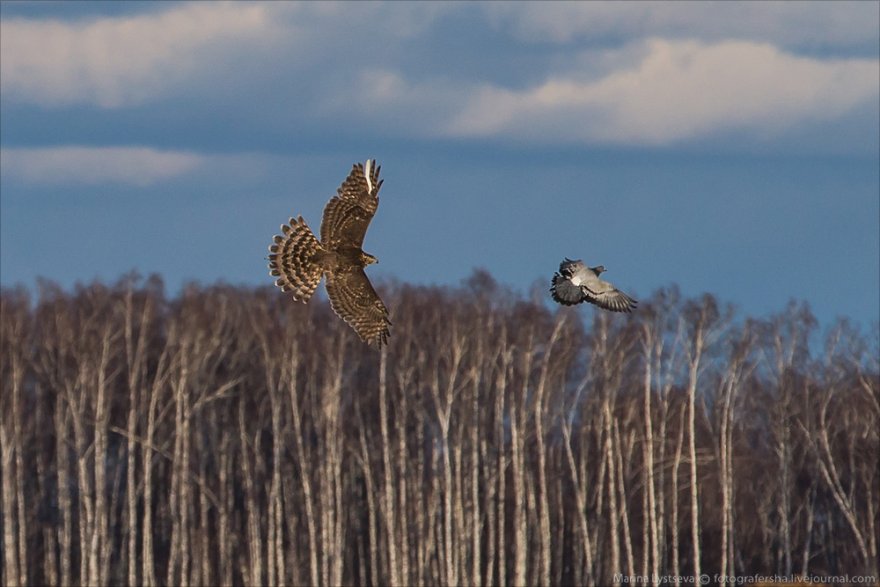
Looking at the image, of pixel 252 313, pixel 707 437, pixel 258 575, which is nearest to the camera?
pixel 258 575

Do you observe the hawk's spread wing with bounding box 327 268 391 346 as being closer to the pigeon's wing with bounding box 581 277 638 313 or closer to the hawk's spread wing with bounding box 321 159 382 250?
the hawk's spread wing with bounding box 321 159 382 250

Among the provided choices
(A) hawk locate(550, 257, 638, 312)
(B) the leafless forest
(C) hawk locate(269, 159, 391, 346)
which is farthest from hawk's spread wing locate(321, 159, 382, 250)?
(B) the leafless forest

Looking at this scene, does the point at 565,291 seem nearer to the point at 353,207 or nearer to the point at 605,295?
the point at 605,295

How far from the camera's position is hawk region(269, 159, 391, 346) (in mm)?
20469

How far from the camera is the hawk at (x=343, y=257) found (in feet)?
67.2

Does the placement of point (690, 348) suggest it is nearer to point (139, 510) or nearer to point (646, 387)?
point (646, 387)

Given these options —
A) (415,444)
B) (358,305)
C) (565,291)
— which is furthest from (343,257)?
(415,444)

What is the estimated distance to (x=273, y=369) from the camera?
49969mm

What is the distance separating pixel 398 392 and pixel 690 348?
7554 mm

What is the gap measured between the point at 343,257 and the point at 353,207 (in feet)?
1.93

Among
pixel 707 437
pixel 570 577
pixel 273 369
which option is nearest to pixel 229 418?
pixel 273 369

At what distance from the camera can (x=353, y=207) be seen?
67.2 feet

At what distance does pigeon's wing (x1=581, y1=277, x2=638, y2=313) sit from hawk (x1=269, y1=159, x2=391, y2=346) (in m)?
2.29

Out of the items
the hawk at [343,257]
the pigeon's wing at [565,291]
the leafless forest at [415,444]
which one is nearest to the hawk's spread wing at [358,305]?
the hawk at [343,257]
